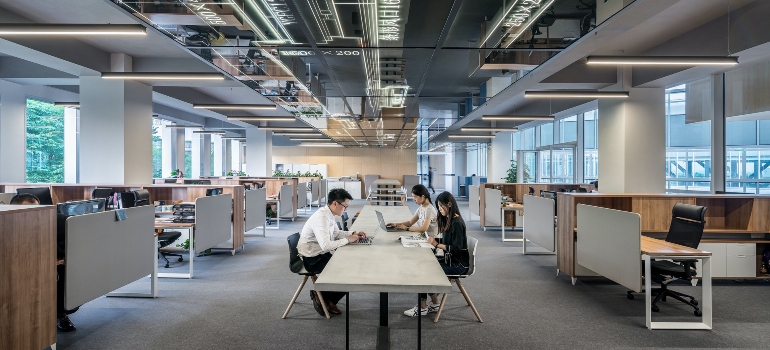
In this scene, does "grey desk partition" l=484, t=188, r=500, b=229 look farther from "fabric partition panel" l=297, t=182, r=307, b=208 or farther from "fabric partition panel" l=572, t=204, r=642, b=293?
"fabric partition panel" l=297, t=182, r=307, b=208

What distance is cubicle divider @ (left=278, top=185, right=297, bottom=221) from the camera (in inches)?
445

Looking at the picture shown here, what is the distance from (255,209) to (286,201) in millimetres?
2711

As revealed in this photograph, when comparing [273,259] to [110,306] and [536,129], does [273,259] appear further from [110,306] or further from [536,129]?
[536,129]

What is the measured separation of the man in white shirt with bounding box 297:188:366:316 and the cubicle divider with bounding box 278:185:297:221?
702cm

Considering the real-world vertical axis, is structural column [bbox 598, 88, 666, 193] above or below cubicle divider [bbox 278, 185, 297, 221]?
above

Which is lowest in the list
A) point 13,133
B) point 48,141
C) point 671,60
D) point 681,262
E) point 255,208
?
point 681,262

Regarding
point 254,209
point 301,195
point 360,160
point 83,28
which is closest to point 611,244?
point 83,28

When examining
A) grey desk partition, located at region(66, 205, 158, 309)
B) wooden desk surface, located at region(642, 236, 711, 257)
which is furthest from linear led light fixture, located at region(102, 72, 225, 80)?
wooden desk surface, located at region(642, 236, 711, 257)

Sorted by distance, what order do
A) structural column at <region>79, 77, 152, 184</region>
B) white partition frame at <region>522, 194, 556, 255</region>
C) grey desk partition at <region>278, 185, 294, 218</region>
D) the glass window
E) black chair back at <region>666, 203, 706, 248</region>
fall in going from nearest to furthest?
black chair back at <region>666, 203, 706, 248</region>, white partition frame at <region>522, 194, 556, 255</region>, structural column at <region>79, 77, 152, 184</region>, grey desk partition at <region>278, 185, 294, 218</region>, the glass window

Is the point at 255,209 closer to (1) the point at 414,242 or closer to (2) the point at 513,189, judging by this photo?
(1) the point at 414,242

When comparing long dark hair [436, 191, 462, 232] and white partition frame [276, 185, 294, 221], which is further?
white partition frame [276, 185, 294, 221]

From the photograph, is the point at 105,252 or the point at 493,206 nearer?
the point at 105,252

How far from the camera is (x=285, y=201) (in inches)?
460

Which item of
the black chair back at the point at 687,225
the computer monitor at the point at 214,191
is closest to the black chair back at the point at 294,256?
the computer monitor at the point at 214,191
